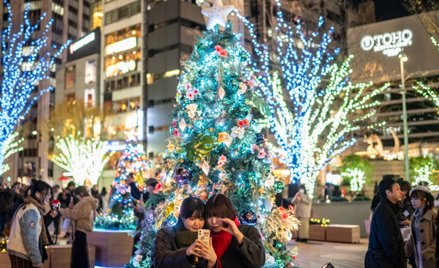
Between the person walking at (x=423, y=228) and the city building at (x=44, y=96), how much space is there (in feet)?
160

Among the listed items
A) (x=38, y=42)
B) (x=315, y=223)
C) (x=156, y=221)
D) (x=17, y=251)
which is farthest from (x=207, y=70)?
(x=38, y=42)

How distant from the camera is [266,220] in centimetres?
535

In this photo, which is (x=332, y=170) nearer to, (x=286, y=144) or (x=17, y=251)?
(x=286, y=144)

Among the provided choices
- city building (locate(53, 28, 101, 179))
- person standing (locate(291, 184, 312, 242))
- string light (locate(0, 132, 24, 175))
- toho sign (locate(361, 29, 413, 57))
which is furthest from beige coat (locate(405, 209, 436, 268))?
city building (locate(53, 28, 101, 179))

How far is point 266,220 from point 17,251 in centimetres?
266

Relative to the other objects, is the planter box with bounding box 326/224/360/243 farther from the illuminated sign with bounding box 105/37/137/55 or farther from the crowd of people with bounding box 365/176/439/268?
the illuminated sign with bounding box 105/37/137/55

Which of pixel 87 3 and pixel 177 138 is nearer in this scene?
pixel 177 138

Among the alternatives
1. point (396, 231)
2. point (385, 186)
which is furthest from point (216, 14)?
point (396, 231)

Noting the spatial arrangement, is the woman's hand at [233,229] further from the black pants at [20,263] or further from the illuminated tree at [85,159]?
the illuminated tree at [85,159]

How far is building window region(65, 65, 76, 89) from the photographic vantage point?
5100 centimetres

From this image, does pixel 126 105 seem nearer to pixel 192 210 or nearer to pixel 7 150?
pixel 7 150

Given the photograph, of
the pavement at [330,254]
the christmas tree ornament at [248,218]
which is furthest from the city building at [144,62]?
the christmas tree ornament at [248,218]

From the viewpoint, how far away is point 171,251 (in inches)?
106

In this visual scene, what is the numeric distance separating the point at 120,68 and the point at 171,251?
43110mm
